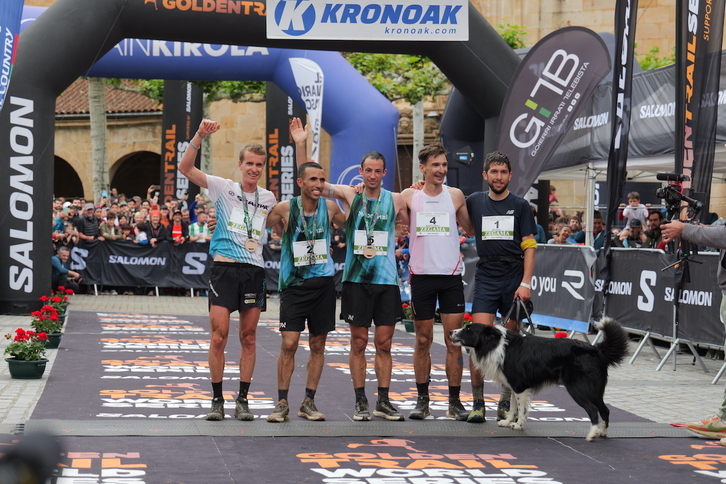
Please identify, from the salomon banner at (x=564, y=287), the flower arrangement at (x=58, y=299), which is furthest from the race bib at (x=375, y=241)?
the salomon banner at (x=564, y=287)

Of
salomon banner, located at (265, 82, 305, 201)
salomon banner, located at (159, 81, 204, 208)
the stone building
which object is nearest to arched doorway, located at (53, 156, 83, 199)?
the stone building

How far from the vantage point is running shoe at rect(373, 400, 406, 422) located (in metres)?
6.87

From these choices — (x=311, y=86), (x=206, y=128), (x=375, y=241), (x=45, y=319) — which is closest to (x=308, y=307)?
(x=375, y=241)

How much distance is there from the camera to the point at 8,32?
8.14 metres

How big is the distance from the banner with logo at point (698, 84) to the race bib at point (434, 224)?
4244 mm

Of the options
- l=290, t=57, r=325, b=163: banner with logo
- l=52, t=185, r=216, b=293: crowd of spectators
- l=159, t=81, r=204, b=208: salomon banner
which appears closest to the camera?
l=290, t=57, r=325, b=163: banner with logo

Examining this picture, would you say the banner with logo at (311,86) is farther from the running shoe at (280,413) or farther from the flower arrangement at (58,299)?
the running shoe at (280,413)

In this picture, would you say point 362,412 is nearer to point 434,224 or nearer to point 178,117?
point 434,224

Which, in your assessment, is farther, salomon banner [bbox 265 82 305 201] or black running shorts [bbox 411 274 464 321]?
salomon banner [bbox 265 82 305 201]

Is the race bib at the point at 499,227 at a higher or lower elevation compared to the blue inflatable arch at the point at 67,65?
lower

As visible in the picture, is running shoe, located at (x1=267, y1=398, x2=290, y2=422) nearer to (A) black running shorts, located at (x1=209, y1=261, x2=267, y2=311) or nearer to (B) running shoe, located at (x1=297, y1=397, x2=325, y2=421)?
(B) running shoe, located at (x1=297, y1=397, x2=325, y2=421)

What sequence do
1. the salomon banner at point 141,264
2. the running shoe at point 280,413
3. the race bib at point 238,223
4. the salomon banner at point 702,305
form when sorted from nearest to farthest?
the running shoe at point 280,413
the race bib at point 238,223
the salomon banner at point 702,305
the salomon banner at point 141,264

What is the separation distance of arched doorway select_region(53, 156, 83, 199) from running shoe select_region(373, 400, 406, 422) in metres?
38.8

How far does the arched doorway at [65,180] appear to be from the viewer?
43188 millimetres
